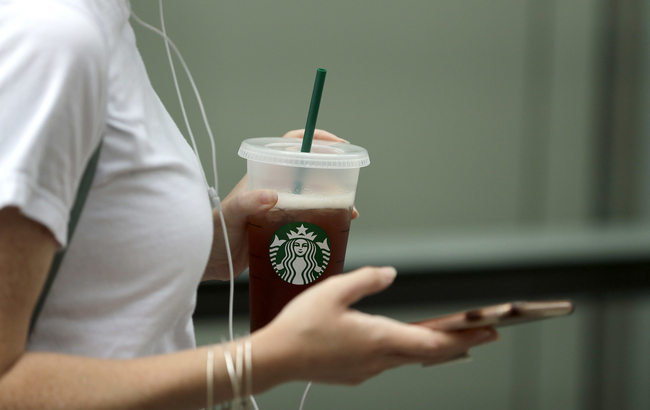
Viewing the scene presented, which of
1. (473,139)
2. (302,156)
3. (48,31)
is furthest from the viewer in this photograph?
(473,139)

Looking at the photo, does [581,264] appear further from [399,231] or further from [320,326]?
[320,326]

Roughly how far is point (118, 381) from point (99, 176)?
189mm

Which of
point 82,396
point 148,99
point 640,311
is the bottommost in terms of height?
point 640,311

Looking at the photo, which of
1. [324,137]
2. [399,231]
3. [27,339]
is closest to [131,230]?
[27,339]

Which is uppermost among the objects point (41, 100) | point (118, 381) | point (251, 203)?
point (41, 100)

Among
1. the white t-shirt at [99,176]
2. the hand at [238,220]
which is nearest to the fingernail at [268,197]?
the hand at [238,220]

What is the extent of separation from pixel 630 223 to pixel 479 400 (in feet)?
2.87

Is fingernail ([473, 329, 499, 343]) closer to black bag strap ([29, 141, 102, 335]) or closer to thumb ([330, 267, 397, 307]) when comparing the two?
thumb ([330, 267, 397, 307])

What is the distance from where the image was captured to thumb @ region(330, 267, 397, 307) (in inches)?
20.0

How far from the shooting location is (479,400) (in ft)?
6.50

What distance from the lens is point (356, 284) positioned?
51cm

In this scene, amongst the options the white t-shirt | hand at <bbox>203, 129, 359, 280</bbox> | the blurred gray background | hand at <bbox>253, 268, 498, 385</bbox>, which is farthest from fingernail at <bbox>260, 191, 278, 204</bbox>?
the blurred gray background

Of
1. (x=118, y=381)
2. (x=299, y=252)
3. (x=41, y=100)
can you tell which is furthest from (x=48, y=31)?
(x=299, y=252)

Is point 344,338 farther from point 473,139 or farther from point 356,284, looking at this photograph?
point 473,139
